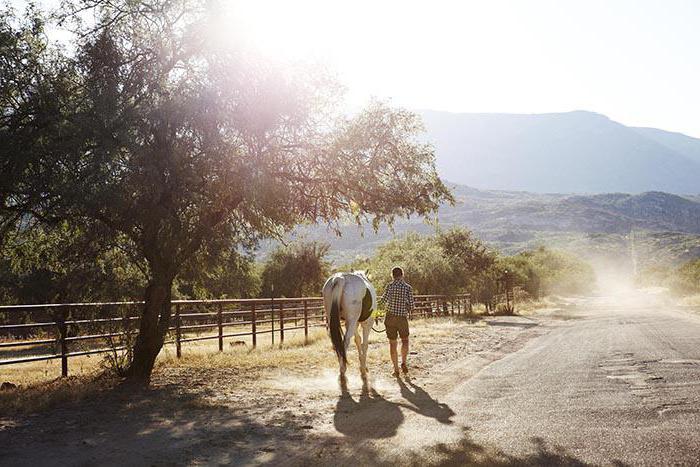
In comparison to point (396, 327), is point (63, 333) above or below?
above

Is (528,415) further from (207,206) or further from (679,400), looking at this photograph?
(207,206)

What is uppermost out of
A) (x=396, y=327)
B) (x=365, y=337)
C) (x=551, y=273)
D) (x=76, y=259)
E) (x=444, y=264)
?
(x=444, y=264)

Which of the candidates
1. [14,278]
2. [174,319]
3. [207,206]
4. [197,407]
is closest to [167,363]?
[174,319]

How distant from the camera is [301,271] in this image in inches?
2194

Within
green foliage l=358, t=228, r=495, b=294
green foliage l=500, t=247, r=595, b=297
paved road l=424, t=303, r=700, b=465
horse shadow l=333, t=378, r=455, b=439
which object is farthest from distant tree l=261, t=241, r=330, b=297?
horse shadow l=333, t=378, r=455, b=439

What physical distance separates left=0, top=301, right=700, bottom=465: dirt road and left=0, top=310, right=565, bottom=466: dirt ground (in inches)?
0.9

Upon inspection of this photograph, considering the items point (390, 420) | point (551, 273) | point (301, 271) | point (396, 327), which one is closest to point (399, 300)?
point (396, 327)

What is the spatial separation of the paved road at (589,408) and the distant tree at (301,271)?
140 ft

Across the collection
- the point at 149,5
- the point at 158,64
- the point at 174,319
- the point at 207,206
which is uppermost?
the point at 149,5

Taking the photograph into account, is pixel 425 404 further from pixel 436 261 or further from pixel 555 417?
pixel 436 261

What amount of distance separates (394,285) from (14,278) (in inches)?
1194

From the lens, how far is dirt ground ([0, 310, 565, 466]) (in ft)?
18.2

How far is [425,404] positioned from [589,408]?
2114 millimetres

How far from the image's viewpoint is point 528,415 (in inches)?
275
